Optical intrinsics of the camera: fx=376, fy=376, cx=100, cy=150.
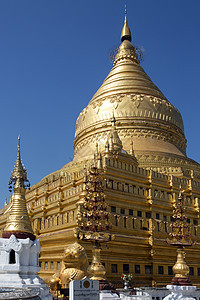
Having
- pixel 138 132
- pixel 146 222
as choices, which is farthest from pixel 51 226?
pixel 138 132

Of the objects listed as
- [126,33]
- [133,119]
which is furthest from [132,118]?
[126,33]

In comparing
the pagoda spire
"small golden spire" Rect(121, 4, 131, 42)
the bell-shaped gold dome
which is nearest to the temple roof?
the bell-shaped gold dome

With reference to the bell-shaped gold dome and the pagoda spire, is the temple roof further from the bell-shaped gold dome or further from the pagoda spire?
the pagoda spire

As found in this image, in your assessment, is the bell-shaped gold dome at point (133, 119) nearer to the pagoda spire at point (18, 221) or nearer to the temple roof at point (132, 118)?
the temple roof at point (132, 118)

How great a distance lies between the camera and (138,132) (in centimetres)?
3388

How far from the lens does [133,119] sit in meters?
34.4

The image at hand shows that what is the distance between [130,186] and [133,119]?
11054mm

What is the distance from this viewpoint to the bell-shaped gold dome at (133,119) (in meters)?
33.4

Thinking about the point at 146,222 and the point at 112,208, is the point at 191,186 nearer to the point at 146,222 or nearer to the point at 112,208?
the point at 146,222

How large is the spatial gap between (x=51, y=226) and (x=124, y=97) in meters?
16.2

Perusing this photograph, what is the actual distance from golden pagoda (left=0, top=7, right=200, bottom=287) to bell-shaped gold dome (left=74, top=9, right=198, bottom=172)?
0.08 m

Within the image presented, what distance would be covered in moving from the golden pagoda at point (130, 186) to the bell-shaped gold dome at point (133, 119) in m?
0.08

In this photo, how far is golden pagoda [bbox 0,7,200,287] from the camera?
22438mm

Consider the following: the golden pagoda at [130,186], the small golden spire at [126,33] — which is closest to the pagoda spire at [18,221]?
the golden pagoda at [130,186]
